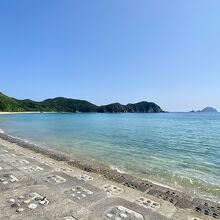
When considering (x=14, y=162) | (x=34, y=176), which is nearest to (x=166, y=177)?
(x=34, y=176)

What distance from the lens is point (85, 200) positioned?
6.64 m

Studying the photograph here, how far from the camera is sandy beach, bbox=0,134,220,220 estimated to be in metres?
5.80

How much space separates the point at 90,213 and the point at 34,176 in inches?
152

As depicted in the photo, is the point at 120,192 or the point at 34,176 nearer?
the point at 120,192

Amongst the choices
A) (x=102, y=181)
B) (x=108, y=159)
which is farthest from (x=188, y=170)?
(x=102, y=181)

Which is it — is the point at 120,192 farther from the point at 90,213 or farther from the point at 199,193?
the point at 199,193

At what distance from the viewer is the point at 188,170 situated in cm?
1331

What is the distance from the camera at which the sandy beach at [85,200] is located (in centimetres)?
580

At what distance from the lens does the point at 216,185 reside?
416 inches

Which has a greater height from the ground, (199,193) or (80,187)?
(80,187)

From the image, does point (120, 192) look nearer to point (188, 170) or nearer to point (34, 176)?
point (34, 176)

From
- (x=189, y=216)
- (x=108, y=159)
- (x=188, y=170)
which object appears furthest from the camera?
(x=108, y=159)

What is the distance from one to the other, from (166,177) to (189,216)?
5483 millimetres

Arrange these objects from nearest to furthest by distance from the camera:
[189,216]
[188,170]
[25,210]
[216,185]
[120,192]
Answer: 1. [25,210]
2. [189,216]
3. [120,192]
4. [216,185]
5. [188,170]
